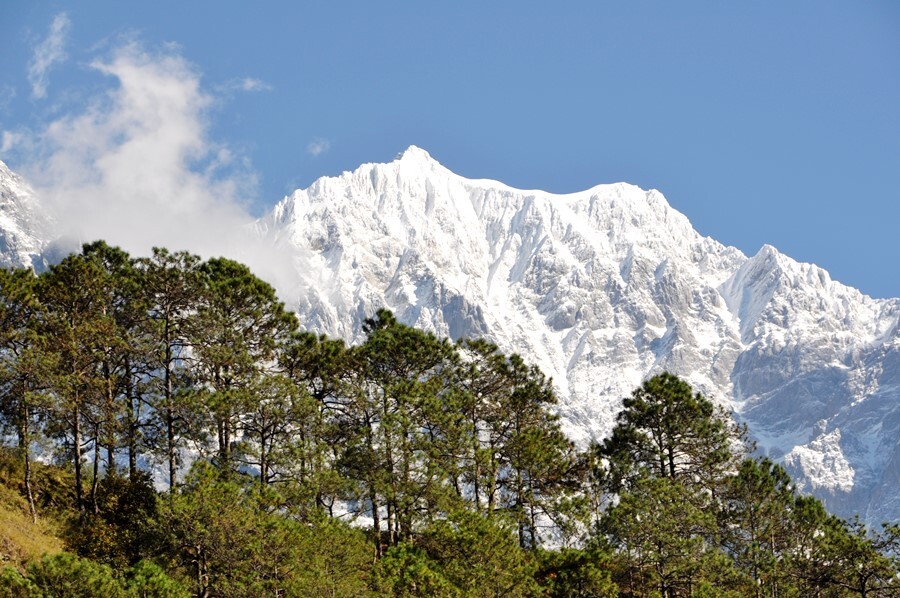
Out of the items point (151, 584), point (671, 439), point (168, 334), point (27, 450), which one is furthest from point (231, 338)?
point (671, 439)

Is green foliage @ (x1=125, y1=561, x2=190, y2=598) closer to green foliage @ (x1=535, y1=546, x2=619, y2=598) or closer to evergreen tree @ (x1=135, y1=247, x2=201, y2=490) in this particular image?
evergreen tree @ (x1=135, y1=247, x2=201, y2=490)

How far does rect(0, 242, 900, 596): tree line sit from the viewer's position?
130 feet

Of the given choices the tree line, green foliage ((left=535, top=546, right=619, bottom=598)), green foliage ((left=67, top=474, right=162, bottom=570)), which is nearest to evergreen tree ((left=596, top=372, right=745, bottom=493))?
the tree line

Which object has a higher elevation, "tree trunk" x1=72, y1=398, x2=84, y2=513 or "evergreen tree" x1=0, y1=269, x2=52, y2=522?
"evergreen tree" x1=0, y1=269, x2=52, y2=522

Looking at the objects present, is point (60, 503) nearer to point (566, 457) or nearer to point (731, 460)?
point (566, 457)

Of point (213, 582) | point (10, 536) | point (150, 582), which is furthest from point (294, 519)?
point (10, 536)

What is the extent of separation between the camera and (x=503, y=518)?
162 feet

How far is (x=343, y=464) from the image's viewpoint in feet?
163

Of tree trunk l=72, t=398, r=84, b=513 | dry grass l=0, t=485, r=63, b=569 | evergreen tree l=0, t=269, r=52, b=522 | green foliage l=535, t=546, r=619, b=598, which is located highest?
evergreen tree l=0, t=269, r=52, b=522

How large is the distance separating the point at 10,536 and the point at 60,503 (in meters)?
8.00

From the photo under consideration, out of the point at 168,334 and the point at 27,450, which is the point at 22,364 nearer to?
the point at 27,450

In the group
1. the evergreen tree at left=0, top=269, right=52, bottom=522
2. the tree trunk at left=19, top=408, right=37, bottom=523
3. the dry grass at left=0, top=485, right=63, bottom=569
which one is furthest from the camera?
the evergreen tree at left=0, top=269, right=52, bottom=522

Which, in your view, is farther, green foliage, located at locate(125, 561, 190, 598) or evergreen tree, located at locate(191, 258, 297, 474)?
evergreen tree, located at locate(191, 258, 297, 474)

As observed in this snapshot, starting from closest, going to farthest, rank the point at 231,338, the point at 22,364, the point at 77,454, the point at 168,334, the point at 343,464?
the point at 22,364
the point at 77,454
the point at 168,334
the point at 343,464
the point at 231,338
